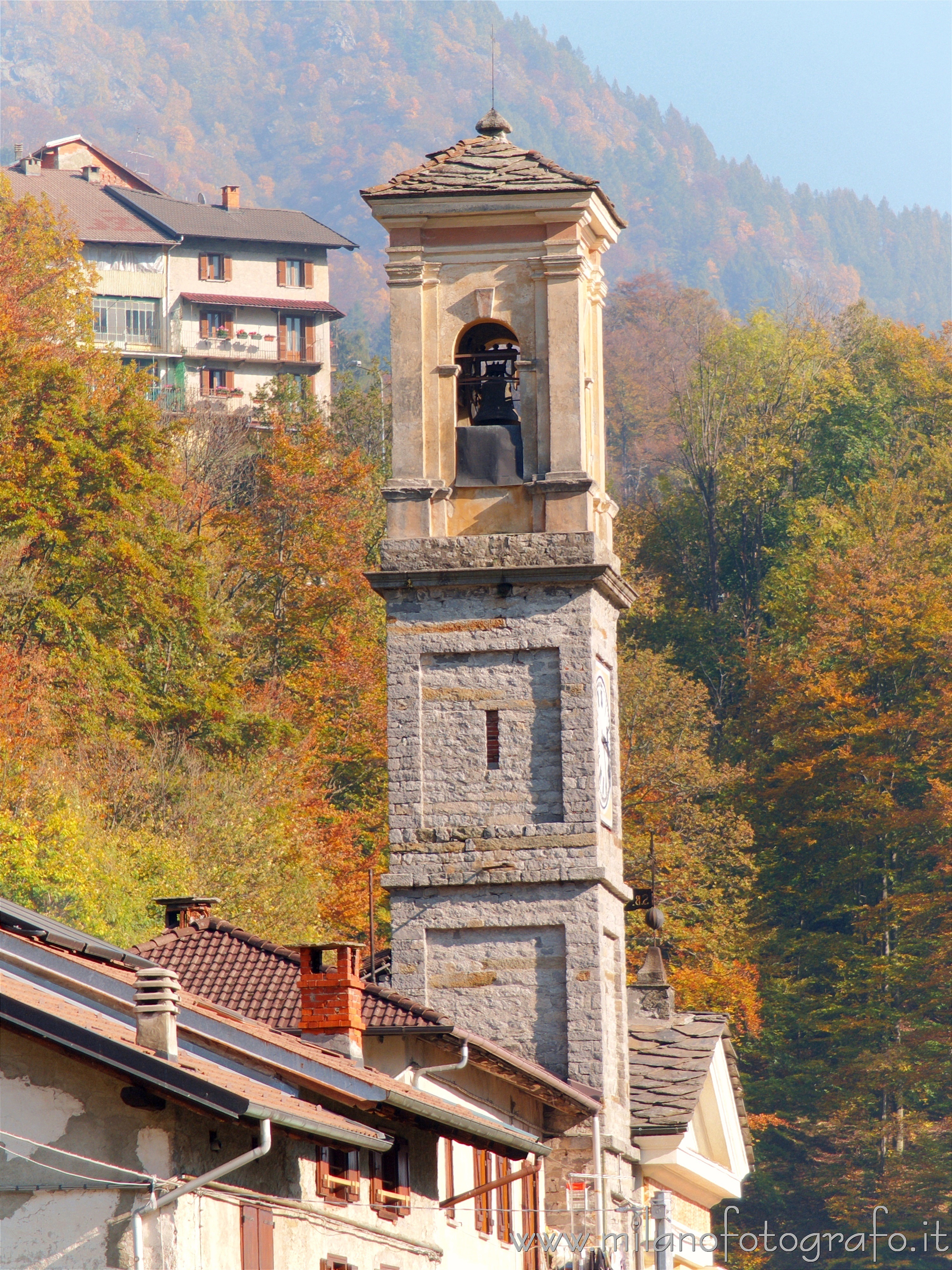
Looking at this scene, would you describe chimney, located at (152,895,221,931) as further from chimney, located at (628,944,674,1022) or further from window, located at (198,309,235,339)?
window, located at (198,309,235,339)

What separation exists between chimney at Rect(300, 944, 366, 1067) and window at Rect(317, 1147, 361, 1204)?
6.76 feet

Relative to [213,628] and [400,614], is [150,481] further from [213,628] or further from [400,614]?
[400,614]

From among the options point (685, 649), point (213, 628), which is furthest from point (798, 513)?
point (213, 628)

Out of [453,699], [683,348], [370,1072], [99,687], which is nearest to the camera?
[370,1072]

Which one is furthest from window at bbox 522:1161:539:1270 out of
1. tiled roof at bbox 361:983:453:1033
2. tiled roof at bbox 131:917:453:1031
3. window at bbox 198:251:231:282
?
window at bbox 198:251:231:282

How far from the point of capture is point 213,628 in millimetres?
60531

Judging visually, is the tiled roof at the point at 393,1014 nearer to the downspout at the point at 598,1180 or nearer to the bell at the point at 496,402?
the downspout at the point at 598,1180

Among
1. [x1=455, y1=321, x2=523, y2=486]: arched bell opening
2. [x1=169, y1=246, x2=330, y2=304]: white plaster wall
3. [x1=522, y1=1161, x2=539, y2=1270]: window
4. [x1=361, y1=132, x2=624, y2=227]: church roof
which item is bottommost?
A: [x1=522, y1=1161, x2=539, y2=1270]: window

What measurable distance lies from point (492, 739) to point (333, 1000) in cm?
748

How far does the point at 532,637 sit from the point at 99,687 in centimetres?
2720

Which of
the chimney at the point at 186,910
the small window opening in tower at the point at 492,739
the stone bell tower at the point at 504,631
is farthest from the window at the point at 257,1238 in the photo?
the small window opening in tower at the point at 492,739

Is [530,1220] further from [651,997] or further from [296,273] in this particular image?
[296,273]

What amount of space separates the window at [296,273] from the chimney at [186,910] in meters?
75.2

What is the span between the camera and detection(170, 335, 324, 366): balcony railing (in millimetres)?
94688
